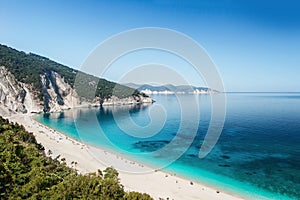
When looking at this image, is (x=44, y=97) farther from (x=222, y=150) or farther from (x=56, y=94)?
(x=222, y=150)

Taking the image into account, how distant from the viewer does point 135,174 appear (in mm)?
30734

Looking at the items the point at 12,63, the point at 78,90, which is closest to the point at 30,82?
the point at 12,63

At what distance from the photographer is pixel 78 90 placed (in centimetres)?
9925

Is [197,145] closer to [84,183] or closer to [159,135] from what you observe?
[159,135]

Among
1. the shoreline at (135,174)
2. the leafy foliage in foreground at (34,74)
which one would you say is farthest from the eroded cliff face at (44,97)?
the shoreline at (135,174)

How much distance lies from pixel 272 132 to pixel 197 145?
22597 millimetres

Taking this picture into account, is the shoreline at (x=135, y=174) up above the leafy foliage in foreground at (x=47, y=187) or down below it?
below

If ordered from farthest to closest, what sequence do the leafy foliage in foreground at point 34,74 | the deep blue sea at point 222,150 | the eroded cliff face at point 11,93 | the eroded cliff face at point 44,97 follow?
the leafy foliage in foreground at point 34,74
the eroded cliff face at point 44,97
the eroded cliff face at point 11,93
the deep blue sea at point 222,150

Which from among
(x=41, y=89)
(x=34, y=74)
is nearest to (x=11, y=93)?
(x=41, y=89)

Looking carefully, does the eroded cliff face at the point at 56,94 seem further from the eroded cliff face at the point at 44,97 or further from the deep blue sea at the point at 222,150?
the deep blue sea at the point at 222,150

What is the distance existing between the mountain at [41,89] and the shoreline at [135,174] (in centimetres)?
3209

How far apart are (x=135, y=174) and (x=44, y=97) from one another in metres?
61.9

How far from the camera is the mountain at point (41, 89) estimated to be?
71.2 metres

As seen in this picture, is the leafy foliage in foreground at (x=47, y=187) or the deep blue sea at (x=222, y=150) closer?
the leafy foliage in foreground at (x=47, y=187)
